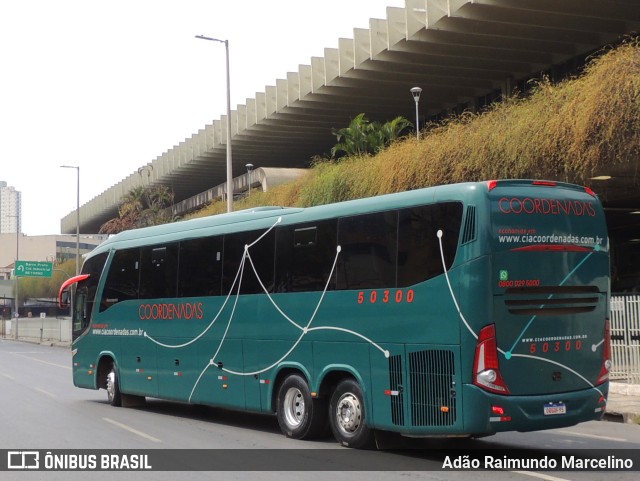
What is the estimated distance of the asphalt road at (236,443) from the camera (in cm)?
1039

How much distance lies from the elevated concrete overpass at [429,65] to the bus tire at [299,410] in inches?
566

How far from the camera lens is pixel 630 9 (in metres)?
29.6

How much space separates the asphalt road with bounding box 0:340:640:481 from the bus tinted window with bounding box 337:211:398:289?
7.56 ft

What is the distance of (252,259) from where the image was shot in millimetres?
14805

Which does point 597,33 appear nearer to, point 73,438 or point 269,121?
point 269,121

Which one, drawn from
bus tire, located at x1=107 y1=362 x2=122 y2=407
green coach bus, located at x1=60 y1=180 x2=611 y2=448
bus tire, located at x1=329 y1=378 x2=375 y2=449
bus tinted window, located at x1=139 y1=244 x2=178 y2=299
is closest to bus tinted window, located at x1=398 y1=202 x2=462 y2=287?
green coach bus, located at x1=60 y1=180 x2=611 y2=448

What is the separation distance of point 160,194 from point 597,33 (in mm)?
38195

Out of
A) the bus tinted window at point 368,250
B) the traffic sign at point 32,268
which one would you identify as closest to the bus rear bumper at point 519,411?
the bus tinted window at point 368,250

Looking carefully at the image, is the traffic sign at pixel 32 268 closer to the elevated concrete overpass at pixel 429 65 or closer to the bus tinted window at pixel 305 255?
the elevated concrete overpass at pixel 429 65

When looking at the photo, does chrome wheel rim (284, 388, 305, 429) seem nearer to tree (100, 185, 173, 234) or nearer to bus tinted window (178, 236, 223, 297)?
bus tinted window (178, 236, 223, 297)

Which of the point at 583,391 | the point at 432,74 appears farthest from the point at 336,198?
the point at 583,391

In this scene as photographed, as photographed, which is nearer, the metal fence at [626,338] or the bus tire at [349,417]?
the bus tire at [349,417]

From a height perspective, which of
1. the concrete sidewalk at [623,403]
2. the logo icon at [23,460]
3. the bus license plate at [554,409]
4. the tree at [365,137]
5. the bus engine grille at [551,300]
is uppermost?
the tree at [365,137]

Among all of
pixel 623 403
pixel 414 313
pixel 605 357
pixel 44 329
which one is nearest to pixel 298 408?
pixel 414 313
